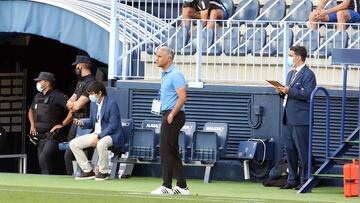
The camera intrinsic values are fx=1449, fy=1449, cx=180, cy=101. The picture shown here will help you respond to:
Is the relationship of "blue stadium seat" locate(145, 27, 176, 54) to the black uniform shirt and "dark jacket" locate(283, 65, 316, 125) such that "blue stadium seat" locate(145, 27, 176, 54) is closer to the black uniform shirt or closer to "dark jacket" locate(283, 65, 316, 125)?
the black uniform shirt

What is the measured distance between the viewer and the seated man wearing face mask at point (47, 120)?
74.7ft

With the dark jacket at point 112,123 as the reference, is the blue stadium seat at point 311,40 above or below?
above

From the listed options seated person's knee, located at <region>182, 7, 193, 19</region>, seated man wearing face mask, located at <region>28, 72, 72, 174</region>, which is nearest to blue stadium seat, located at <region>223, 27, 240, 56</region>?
seated person's knee, located at <region>182, 7, 193, 19</region>

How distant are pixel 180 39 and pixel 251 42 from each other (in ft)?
3.95

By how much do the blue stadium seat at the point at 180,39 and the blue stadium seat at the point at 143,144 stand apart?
5.32 feet

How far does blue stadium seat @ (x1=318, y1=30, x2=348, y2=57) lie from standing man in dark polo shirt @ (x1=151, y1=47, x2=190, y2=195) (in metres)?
3.50

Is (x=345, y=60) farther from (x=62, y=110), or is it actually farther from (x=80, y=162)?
(x=62, y=110)

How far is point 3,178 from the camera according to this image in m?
21.0

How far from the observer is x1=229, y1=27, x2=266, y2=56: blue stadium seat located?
21359mm

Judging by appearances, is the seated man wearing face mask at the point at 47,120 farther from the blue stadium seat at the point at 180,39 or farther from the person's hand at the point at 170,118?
the person's hand at the point at 170,118

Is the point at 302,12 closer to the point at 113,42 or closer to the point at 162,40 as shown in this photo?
the point at 162,40

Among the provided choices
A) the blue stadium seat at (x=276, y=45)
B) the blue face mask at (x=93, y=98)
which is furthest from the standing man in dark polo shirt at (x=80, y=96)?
the blue stadium seat at (x=276, y=45)

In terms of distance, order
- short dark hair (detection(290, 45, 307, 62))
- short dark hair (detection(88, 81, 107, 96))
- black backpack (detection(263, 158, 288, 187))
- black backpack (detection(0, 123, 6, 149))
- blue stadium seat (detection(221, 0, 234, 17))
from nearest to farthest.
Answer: short dark hair (detection(290, 45, 307, 62)), black backpack (detection(263, 158, 288, 187)), short dark hair (detection(88, 81, 107, 96)), blue stadium seat (detection(221, 0, 234, 17)), black backpack (detection(0, 123, 6, 149))

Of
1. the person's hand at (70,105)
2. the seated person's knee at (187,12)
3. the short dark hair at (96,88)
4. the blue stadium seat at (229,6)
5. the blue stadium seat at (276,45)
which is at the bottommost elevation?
the person's hand at (70,105)
